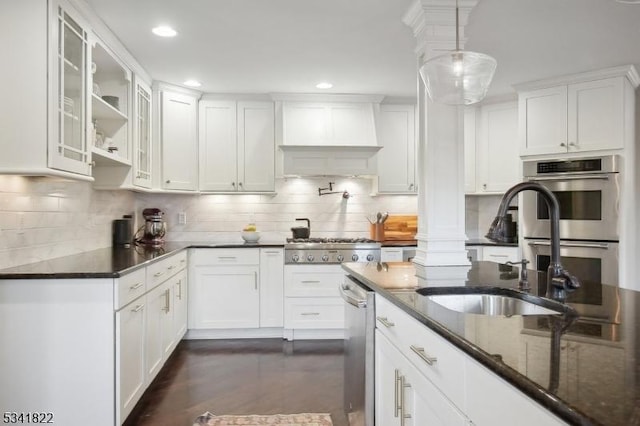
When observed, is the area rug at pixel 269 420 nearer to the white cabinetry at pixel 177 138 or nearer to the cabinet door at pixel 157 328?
the cabinet door at pixel 157 328

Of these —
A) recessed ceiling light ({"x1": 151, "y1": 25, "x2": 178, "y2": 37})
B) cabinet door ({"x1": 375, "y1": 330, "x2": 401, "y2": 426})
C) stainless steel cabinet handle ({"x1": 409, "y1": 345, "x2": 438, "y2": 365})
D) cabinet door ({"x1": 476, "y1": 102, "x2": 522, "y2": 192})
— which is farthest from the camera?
cabinet door ({"x1": 476, "y1": 102, "x2": 522, "y2": 192})

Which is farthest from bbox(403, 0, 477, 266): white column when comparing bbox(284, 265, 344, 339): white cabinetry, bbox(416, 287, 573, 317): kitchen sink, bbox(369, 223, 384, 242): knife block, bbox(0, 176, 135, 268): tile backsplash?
bbox(0, 176, 135, 268): tile backsplash

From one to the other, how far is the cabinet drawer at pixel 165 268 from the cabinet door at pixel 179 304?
0.08m

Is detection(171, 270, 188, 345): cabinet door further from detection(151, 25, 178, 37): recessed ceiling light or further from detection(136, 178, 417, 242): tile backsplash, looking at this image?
detection(151, 25, 178, 37): recessed ceiling light

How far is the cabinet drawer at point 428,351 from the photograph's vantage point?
1127 millimetres

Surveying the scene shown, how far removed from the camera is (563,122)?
4.04 m

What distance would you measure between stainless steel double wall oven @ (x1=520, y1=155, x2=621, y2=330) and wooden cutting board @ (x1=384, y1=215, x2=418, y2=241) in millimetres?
1060

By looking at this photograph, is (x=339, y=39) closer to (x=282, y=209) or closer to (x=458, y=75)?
(x=458, y=75)

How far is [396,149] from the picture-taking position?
476 cm

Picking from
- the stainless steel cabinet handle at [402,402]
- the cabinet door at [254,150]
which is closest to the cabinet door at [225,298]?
the cabinet door at [254,150]

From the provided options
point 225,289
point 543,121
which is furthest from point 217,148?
point 543,121

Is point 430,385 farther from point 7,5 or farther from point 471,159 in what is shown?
point 471,159

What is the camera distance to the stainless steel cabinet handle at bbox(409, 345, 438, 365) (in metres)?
1.27

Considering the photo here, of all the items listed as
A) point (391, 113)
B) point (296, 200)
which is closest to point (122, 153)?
point (296, 200)
